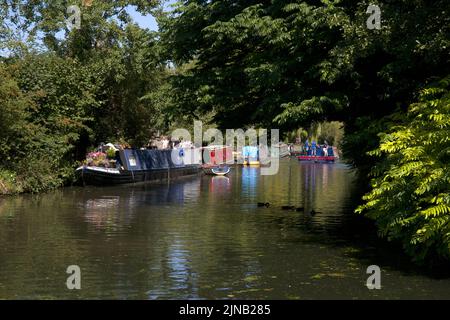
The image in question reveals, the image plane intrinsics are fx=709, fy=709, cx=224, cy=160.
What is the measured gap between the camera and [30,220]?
70.2 ft

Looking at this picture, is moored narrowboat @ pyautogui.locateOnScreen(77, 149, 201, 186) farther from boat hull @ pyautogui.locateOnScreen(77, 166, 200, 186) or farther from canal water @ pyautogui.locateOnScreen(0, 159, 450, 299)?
canal water @ pyautogui.locateOnScreen(0, 159, 450, 299)

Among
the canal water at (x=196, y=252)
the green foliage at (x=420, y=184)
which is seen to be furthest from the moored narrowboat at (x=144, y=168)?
the green foliage at (x=420, y=184)

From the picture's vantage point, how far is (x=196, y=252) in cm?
1596

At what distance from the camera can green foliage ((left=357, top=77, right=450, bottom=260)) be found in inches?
488

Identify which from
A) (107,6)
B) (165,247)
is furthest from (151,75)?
(165,247)

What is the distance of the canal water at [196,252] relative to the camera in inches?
481

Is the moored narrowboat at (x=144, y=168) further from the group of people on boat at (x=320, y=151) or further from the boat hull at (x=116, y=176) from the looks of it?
the group of people on boat at (x=320, y=151)

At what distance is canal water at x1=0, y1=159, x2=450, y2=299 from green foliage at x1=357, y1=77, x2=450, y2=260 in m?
0.80

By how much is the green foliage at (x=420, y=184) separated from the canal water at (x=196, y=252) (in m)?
0.80

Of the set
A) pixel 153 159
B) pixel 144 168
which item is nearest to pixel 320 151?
pixel 153 159

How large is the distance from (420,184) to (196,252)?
550cm

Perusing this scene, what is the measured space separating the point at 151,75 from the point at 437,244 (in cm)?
3142

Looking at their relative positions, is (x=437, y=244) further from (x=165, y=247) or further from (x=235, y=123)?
(x=235, y=123)
